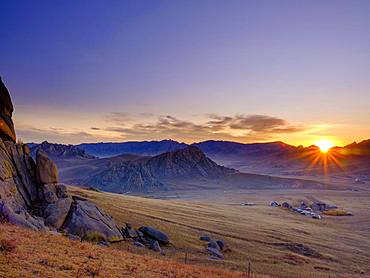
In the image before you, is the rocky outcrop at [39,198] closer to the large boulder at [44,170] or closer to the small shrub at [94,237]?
the large boulder at [44,170]

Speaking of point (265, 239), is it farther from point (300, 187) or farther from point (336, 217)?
point (300, 187)

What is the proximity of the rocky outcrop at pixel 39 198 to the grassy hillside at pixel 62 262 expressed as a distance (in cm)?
746

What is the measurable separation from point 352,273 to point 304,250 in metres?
7.53

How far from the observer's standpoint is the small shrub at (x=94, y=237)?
2817cm

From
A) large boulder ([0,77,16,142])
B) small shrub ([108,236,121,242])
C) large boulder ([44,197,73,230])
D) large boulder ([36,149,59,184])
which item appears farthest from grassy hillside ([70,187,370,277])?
large boulder ([0,77,16,142])

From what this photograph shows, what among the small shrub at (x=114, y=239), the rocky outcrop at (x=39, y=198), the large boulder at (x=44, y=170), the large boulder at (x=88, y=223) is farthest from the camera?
the large boulder at (x=44, y=170)

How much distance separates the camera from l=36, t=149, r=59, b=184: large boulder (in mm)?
34188

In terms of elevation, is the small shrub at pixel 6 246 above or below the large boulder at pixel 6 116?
below

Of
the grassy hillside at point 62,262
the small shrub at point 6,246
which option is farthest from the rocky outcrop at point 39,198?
the small shrub at point 6,246

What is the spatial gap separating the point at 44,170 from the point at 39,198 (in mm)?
3116

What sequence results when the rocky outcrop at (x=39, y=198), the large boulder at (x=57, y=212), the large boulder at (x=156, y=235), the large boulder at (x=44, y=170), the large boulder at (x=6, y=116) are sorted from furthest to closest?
the large boulder at (x=6, y=116), the large boulder at (x=44, y=170), the large boulder at (x=156, y=235), the large boulder at (x=57, y=212), the rocky outcrop at (x=39, y=198)

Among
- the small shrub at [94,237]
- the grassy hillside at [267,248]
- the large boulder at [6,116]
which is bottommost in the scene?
the grassy hillside at [267,248]

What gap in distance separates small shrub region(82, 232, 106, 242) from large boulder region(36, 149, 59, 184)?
8746 millimetres

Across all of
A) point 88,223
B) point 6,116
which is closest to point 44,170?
point 6,116
